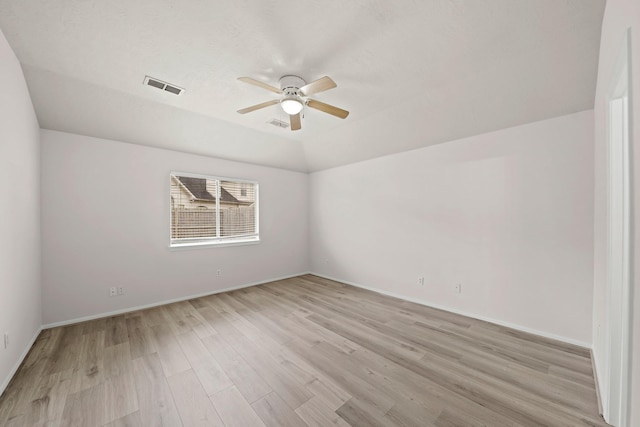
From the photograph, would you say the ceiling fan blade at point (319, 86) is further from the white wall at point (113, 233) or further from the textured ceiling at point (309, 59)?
the white wall at point (113, 233)

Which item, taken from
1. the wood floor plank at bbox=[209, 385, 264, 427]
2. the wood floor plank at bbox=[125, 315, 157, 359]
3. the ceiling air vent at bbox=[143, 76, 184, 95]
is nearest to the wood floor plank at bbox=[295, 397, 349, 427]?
the wood floor plank at bbox=[209, 385, 264, 427]

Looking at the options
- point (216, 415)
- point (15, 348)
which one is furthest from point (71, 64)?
point (216, 415)

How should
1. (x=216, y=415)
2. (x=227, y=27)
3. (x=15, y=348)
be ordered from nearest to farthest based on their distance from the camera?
(x=216, y=415) → (x=227, y=27) → (x=15, y=348)

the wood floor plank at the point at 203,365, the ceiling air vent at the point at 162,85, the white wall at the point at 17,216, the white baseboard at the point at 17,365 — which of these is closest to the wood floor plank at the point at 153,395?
the wood floor plank at the point at 203,365

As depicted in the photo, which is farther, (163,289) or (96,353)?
(163,289)

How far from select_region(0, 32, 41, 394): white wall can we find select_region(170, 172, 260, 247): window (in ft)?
5.07

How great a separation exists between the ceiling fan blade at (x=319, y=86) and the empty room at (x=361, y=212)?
1.0 inches

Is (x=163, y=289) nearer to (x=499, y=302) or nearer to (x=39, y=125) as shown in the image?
(x=39, y=125)

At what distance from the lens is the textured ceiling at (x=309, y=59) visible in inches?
68.2

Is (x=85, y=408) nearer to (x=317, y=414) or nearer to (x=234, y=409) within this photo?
(x=234, y=409)

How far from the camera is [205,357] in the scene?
2.38 meters

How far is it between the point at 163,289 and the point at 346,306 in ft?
9.58

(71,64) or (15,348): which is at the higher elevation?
(71,64)

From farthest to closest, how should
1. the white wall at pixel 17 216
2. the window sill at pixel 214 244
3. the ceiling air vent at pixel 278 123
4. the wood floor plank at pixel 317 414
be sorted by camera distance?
1. the window sill at pixel 214 244
2. the ceiling air vent at pixel 278 123
3. the white wall at pixel 17 216
4. the wood floor plank at pixel 317 414
